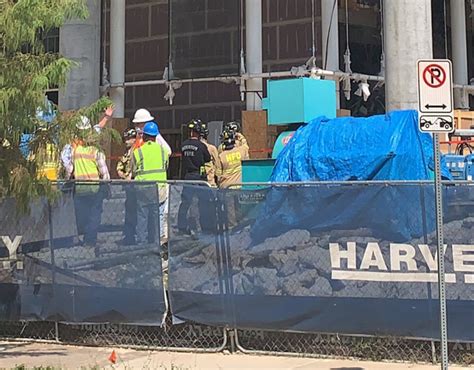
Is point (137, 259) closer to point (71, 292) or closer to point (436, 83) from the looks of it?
point (71, 292)

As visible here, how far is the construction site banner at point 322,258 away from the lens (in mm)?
7695

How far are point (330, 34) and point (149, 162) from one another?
10.4 m

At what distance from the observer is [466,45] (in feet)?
79.2

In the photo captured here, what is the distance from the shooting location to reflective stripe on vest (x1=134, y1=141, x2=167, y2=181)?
10578mm

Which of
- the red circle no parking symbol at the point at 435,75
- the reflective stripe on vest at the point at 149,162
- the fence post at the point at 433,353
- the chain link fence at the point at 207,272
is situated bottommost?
the fence post at the point at 433,353

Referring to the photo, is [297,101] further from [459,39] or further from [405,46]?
[459,39]

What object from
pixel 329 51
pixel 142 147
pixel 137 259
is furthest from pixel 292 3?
pixel 137 259

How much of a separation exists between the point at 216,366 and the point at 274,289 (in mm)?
1070

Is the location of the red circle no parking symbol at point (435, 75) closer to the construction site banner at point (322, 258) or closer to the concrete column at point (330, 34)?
the construction site banner at point (322, 258)

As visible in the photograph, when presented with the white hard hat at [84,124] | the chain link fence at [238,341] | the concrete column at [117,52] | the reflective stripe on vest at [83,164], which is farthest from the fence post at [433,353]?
the concrete column at [117,52]

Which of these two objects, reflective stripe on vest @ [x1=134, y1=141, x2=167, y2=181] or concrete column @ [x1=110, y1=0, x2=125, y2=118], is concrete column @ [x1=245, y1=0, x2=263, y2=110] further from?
reflective stripe on vest @ [x1=134, y1=141, x2=167, y2=181]

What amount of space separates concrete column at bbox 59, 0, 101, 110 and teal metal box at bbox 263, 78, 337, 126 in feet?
26.1

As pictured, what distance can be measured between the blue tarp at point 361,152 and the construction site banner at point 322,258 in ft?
6.95

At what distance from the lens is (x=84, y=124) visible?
26.5 feet
